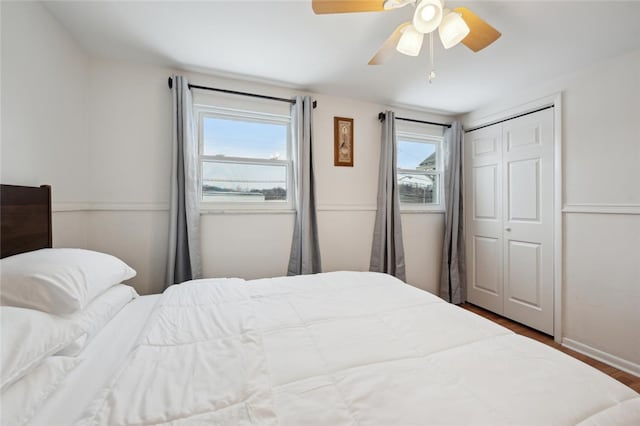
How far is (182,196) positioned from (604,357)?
12.0 feet

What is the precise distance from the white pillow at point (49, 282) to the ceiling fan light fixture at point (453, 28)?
1.99 metres

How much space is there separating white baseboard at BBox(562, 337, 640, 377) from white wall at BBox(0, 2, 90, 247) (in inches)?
160

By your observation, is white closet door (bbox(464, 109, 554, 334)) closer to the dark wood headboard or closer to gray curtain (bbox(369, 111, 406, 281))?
gray curtain (bbox(369, 111, 406, 281))

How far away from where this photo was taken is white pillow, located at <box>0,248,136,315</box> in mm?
857

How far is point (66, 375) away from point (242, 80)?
231 centimetres

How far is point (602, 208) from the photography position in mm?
2031

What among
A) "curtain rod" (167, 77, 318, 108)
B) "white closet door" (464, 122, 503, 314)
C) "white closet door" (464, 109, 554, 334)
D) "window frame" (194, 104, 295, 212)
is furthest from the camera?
"white closet door" (464, 122, 503, 314)

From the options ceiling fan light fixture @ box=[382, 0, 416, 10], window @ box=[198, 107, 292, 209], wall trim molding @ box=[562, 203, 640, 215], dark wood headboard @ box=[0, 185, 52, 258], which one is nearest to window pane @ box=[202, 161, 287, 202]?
window @ box=[198, 107, 292, 209]

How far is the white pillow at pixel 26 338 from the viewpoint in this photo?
648mm

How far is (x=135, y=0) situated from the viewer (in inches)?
57.2

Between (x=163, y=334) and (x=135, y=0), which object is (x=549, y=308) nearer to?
(x=163, y=334)

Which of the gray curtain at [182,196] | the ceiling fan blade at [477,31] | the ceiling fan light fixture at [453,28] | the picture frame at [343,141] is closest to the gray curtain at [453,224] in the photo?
the picture frame at [343,141]

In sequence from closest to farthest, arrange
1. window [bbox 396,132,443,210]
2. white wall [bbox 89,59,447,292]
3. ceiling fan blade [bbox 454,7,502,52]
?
ceiling fan blade [bbox 454,7,502,52]
white wall [bbox 89,59,447,292]
window [bbox 396,132,443,210]

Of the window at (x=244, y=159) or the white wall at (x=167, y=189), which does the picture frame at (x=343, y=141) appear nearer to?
the white wall at (x=167, y=189)
